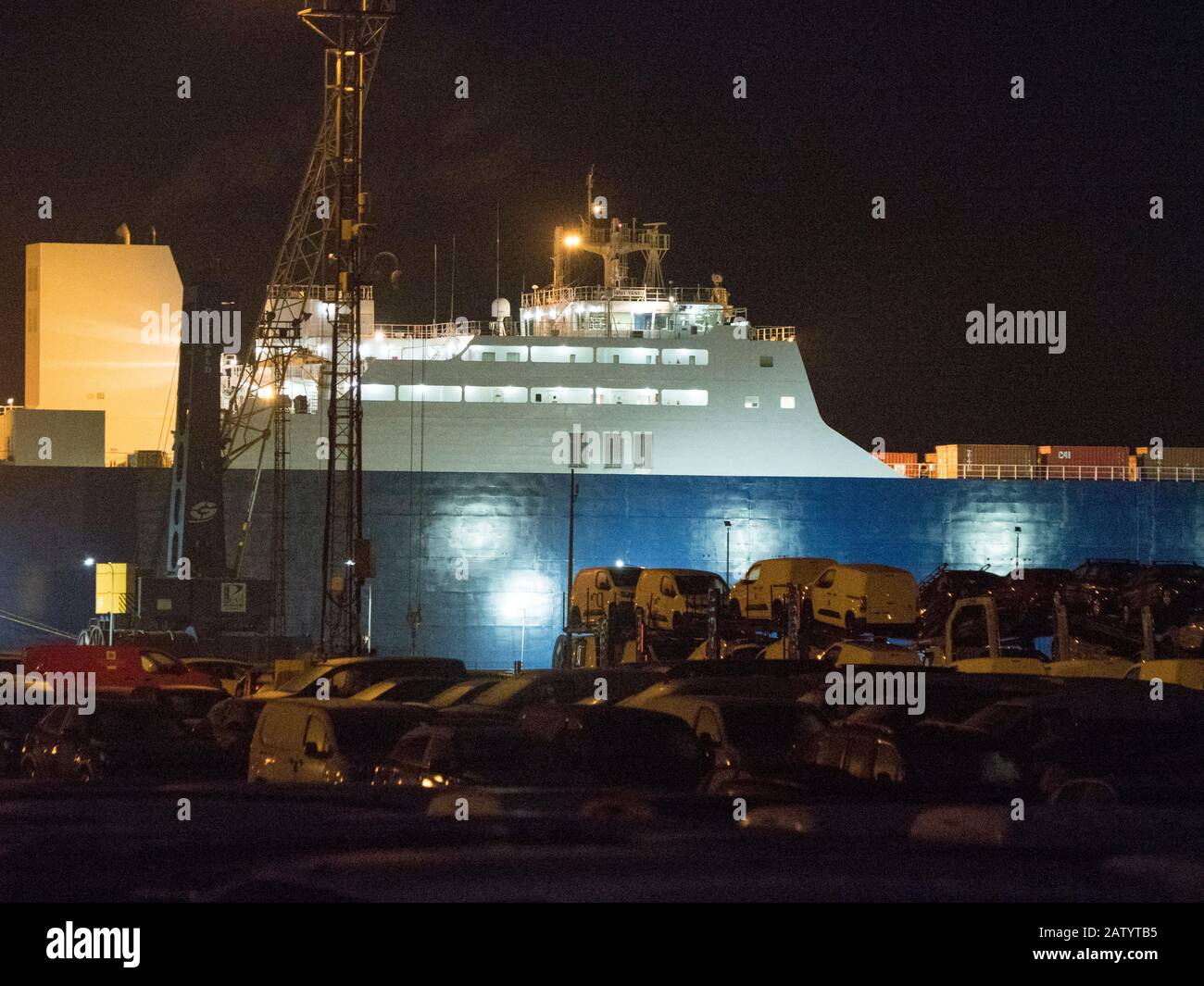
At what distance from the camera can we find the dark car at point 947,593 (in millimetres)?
22203

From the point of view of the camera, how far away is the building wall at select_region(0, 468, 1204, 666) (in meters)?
34.4

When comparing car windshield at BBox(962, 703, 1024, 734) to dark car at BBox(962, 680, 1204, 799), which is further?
car windshield at BBox(962, 703, 1024, 734)

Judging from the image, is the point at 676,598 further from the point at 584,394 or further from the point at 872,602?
the point at 584,394

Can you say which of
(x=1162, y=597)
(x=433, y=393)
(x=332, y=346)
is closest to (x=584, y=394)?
(x=433, y=393)

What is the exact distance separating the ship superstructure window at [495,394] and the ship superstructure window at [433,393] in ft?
1.19

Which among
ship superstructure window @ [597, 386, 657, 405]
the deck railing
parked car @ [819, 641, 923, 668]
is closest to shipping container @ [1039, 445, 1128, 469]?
the deck railing

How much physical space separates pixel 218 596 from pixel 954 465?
21.0 meters

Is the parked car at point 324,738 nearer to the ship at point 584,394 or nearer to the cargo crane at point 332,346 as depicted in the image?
the cargo crane at point 332,346

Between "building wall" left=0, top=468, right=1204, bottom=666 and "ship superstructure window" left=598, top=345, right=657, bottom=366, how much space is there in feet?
17.4

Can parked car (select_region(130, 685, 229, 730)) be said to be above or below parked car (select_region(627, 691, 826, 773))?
below

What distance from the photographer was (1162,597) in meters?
21.8

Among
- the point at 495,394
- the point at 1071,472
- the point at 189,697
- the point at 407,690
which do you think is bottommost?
the point at 189,697

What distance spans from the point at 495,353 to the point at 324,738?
29.6 m

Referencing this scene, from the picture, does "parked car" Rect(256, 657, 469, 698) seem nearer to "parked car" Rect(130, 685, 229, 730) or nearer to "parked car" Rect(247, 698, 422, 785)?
"parked car" Rect(130, 685, 229, 730)
